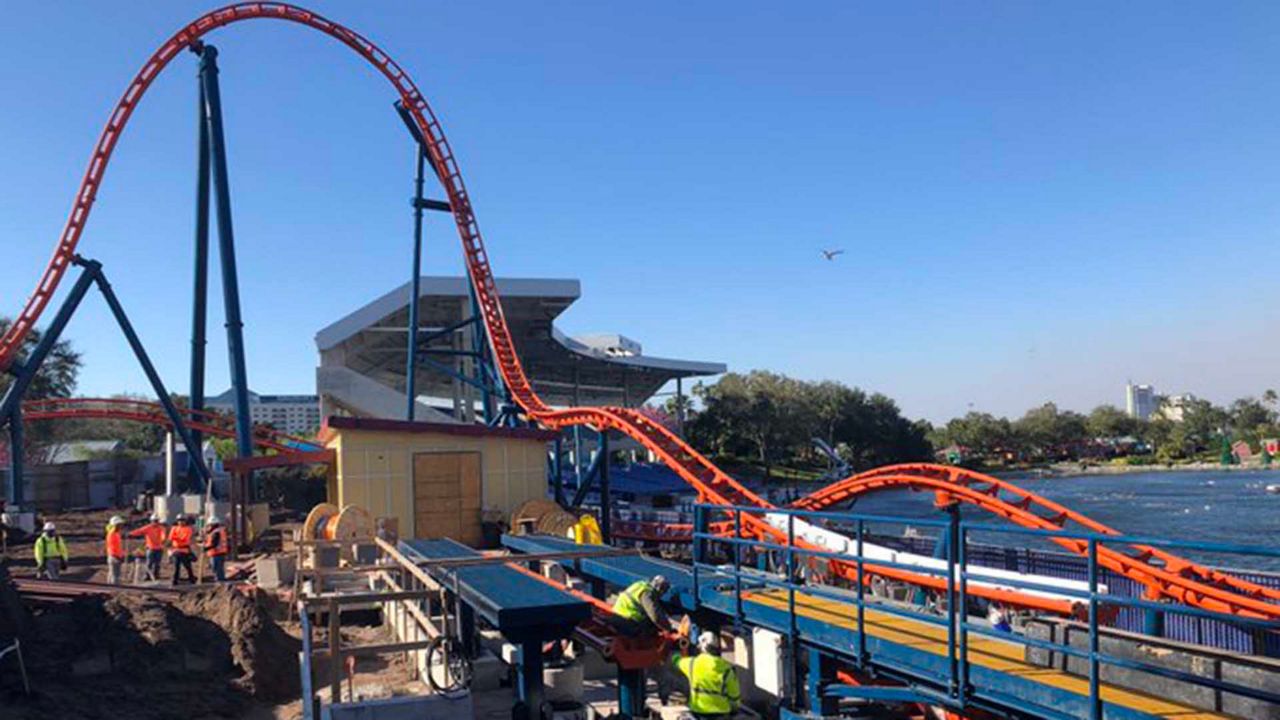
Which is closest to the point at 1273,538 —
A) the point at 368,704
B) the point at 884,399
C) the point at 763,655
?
the point at 763,655

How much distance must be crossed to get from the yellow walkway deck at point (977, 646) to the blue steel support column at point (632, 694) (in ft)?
3.98

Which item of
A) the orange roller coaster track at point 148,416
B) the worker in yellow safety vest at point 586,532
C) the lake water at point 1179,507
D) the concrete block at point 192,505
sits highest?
the orange roller coaster track at point 148,416

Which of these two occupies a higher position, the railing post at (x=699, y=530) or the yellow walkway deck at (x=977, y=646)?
the railing post at (x=699, y=530)

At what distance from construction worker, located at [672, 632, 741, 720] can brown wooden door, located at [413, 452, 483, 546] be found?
14.6 meters

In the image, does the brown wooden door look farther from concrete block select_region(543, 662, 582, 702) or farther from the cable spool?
concrete block select_region(543, 662, 582, 702)

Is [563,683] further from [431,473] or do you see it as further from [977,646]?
[431,473]

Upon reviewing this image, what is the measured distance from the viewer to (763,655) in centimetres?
809

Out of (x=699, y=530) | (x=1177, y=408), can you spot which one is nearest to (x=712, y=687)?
(x=699, y=530)

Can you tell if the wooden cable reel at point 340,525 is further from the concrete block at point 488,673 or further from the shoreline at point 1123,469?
the shoreline at point 1123,469

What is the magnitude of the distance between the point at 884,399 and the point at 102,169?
254ft

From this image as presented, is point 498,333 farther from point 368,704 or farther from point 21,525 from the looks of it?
point 368,704

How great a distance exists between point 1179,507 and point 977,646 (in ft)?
176

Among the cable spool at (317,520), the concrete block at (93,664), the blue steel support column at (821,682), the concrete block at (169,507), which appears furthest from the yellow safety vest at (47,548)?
the blue steel support column at (821,682)

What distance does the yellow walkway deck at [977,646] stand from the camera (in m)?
4.99
